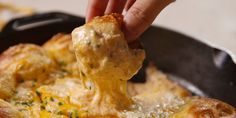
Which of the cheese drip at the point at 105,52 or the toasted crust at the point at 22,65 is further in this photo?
the toasted crust at the point at 22,65

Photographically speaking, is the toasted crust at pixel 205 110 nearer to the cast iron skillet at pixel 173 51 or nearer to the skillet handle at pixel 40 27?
the cast iron skillet at pixel 173 51

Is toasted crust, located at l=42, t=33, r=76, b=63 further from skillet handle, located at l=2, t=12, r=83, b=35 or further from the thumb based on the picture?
the thumb

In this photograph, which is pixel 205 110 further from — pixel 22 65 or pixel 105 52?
pixel 22 65

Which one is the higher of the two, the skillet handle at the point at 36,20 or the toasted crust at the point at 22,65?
the skillet handle at the point at 36,20

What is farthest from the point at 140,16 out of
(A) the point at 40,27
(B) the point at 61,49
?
(A) the point at 40,27

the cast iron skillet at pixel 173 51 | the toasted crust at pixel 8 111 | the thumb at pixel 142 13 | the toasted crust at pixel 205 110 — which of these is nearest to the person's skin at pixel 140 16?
the thumb at pixel 142 13

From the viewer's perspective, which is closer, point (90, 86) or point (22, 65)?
point (90, 86)

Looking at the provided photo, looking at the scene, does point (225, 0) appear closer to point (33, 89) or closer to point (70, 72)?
point (70, 72)
